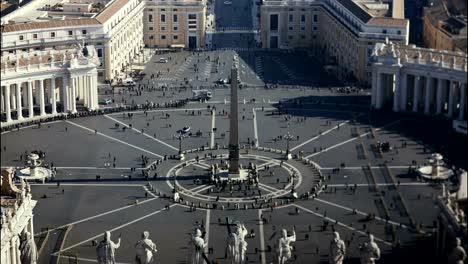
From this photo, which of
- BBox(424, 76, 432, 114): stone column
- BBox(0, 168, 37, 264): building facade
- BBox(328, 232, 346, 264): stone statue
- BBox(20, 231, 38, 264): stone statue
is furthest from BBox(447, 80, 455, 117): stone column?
BBox(20, 231, 38, 264): stone statue

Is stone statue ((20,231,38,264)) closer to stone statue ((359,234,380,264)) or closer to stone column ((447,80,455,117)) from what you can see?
stone statue ((359,234,380,264))

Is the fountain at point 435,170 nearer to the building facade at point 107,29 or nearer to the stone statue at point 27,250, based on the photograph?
the stone statue at point 27,250

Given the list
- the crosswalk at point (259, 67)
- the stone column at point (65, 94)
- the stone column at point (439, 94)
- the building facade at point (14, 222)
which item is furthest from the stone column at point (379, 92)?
the building facade at point (14, 222)

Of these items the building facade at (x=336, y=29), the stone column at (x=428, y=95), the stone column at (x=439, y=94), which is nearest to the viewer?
the stone column at (x=439, y=94)

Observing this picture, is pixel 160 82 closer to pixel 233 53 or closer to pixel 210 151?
pixel 233 53

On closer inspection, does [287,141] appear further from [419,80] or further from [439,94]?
[419,80]

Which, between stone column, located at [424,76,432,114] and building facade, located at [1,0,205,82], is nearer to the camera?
stone column, located at [424,76,432,114]
